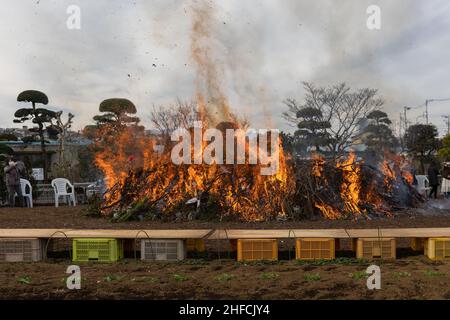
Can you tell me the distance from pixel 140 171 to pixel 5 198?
6.62m

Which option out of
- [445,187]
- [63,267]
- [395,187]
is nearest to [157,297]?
[63,267]

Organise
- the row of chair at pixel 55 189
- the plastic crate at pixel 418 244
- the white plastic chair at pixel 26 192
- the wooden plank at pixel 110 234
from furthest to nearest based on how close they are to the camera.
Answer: the row of chair at pixel 55 189
the white plastic chair at pixel 26 192
the plastic crate at pixel 418 244
the wooden plank at pixel 110 234

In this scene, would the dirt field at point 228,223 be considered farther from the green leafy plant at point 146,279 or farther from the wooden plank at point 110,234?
the green leafy plant at point 146,279

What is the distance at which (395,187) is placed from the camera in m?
12.8

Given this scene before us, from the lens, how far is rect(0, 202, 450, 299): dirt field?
500 centimetres

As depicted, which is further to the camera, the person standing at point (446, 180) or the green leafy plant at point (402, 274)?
the person standing at point (446, 180)

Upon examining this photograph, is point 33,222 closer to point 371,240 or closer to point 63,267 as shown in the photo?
point 63,267

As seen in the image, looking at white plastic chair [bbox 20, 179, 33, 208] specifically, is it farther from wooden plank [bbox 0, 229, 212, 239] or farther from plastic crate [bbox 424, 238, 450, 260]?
plastic crate [bbox 424, 238, 450, 260]

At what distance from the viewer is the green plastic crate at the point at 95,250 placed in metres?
6.92

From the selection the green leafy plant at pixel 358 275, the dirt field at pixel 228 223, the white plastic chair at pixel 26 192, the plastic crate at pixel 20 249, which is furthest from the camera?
the white plastic chair at pixel 26 192

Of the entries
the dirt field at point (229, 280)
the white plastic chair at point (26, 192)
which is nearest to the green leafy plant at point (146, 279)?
the dirt field at point (229, 280)

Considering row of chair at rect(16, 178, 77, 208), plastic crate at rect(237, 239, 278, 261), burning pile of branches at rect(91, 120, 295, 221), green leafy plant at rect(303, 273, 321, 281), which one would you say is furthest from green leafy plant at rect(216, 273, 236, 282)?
row of chair at rect(16, 178, 77, 208)

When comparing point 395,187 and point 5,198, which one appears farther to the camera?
point 5,198

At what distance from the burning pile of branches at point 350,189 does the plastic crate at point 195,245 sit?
4.13 meters
